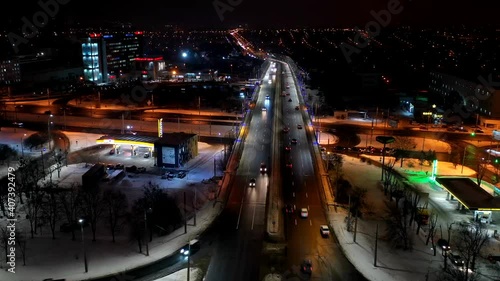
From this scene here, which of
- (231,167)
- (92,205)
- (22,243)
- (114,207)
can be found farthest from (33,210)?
(231,167)

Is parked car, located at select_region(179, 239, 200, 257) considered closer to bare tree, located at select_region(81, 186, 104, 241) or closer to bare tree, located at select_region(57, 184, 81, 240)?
bare tree, located at select_region(81, 186, 104, 241)

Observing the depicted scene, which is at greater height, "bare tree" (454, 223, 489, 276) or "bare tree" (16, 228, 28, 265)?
"bare tree" (454, 223, 489, 276)

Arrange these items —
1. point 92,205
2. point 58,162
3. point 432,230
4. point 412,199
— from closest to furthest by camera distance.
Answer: point 432,230
point 92,205
point 412,199
point 58,162

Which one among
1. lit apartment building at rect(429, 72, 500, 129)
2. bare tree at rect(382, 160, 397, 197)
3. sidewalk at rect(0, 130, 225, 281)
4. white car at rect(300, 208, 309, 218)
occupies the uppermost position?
lit apartment building at rect(429, 72, 500, 129)

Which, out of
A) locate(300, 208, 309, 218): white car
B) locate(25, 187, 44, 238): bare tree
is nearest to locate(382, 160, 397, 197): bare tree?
locate(300, 208, 309, 218): white car

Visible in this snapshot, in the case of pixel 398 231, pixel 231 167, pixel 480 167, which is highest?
pixel 231 167

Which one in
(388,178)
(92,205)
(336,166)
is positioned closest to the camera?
(92,205)

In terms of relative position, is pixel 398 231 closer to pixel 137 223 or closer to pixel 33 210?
pixel 137 223
